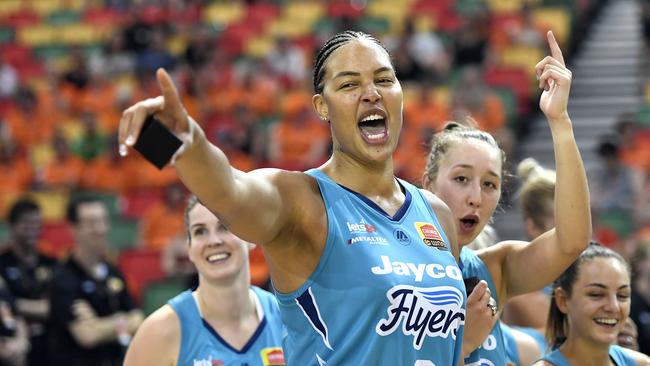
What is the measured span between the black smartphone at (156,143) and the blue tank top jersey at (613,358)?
2.03 meters

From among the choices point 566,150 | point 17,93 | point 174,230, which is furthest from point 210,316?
point 17,93

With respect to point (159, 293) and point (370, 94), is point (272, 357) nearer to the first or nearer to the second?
point (370, 94)

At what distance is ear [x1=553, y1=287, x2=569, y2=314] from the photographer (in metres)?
4.07

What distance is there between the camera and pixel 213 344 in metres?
4.25

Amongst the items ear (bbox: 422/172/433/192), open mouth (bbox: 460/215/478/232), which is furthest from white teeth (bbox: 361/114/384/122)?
ear (bbox: 422/172/433/192)

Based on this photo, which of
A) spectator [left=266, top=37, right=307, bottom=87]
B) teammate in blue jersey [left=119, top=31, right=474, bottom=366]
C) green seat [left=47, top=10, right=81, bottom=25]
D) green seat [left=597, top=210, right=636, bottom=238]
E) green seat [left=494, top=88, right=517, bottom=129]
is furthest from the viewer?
green seat [left=47, top=10, right=81, bottom=25]

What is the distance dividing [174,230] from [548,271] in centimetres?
743

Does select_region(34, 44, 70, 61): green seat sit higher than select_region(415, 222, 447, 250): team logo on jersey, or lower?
higher

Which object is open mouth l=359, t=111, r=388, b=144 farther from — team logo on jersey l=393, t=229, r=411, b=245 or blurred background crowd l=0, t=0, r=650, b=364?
blurred background crowd l=0, t=0, r=650, b=364

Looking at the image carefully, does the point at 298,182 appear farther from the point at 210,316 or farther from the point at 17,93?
the point at 17,93

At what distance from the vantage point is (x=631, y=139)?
1036 cm

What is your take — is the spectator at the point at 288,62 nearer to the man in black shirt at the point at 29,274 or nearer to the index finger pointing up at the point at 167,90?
the man in black shirt at the point at 29,274

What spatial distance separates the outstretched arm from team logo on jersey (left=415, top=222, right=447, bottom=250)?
0.46 metres

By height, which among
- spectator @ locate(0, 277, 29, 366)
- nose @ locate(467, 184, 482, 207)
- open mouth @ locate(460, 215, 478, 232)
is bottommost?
spectator @ locate(0, 277, 29, 366)
